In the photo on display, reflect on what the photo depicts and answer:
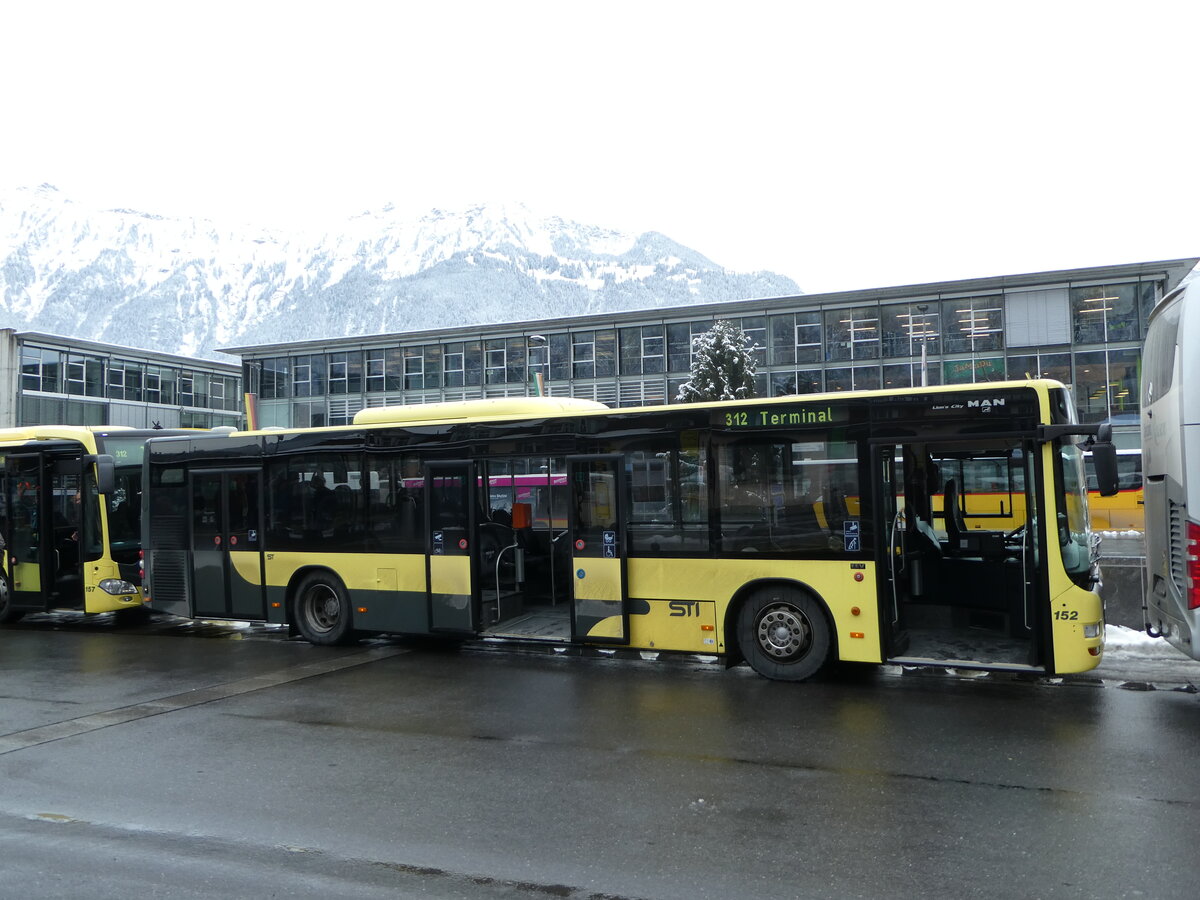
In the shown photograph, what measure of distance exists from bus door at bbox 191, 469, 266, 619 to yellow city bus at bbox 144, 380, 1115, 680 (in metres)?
0.03

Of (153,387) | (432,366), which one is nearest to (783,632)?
(432,366)

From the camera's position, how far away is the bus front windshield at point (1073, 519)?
836cm

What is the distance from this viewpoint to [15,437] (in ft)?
48.9

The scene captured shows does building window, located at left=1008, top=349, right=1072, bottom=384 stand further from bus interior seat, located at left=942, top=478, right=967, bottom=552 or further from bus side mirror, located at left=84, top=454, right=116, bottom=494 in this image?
bus side mirror, located at left=84, top=454, right=116, bottom=494

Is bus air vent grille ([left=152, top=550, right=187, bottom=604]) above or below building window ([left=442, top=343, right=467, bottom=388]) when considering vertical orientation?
below

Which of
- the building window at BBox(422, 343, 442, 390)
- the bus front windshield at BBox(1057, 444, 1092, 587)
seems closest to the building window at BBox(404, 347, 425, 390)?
the building window at BBox(422, 343, 442, 390)

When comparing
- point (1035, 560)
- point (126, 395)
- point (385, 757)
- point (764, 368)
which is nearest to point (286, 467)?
point (385, 757)

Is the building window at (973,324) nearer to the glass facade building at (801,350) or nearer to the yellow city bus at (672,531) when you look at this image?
the glass facade building at (801,350)

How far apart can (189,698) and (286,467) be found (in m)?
3.71

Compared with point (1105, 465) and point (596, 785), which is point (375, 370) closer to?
point (1105, 465)

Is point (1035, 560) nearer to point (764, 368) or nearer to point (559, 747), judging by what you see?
point (559, 747)

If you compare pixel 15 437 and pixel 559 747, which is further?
pixel 15 437

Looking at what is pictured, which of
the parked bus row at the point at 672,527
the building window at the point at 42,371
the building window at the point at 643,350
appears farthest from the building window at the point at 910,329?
the building window at the point at 42,371

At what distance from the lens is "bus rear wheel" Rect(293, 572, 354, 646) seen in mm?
12023
